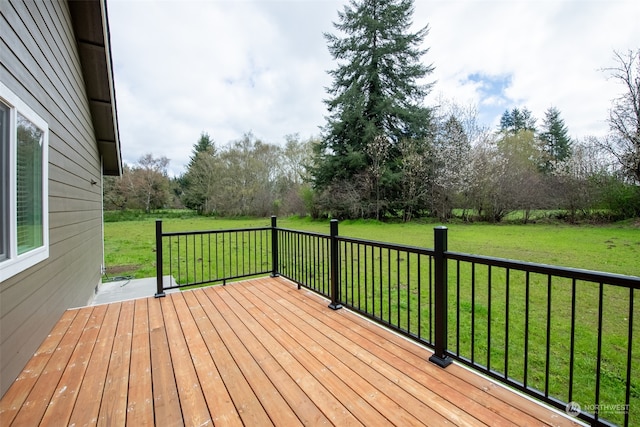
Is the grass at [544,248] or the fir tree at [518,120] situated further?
the fir tree at [518,120]

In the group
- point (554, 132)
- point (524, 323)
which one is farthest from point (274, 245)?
point (554, 132)

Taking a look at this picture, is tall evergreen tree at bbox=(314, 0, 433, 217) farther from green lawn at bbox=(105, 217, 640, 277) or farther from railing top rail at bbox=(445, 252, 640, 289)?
railing top rail at bbox=(445, 252, 640, 289)

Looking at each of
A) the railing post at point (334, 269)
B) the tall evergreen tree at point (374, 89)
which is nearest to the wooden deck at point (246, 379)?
the railing post at point (334, 269)

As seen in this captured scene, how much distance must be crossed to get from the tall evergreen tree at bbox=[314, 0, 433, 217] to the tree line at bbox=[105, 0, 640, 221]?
5cm

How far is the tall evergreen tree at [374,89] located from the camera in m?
13.1

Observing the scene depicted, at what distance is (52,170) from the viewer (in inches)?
102

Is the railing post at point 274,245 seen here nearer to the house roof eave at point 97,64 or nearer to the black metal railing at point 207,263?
the black metal railing at point 207,263

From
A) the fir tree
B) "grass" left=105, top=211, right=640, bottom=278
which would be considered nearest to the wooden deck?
"grass" left=105, top=211, right=640, bottom=278

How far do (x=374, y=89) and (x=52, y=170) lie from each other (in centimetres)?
1358

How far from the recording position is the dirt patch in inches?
222

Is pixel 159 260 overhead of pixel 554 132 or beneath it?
beneath

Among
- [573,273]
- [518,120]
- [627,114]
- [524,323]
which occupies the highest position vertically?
[518,120]

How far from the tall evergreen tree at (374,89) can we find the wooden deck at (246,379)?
11.2 meters

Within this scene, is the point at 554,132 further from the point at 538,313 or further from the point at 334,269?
the point at 334,269
